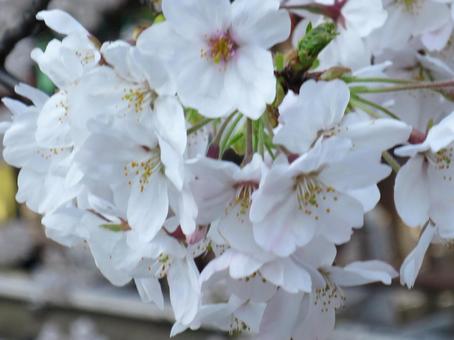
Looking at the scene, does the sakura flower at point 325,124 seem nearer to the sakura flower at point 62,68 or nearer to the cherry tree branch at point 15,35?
the sakura flower at point 62,68

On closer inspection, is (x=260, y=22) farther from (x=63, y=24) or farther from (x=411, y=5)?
(x=411, y=5)

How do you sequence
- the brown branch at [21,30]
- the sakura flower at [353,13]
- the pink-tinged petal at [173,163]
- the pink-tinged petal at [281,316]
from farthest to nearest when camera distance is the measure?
the brown branch at [21,30], the sakura flower at [353,13], the pink-tinged petal at [281,316], the pink-tinged petal at [173,163]

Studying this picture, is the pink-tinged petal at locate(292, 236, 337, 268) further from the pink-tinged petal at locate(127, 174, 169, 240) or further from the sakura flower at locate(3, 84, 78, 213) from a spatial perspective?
the sakura flower at locate(3, 84, 78, 213)

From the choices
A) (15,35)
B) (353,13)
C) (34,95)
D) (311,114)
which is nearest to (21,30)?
(15,35)

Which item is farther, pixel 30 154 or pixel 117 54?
pixel 30 154

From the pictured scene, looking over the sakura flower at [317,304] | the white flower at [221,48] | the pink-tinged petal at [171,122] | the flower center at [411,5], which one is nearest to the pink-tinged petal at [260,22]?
the white flower at [221,48]

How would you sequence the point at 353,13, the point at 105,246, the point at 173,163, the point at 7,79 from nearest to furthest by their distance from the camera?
the point at 173,163
the point at 105,246
the point at 353,13
the point at 7,79

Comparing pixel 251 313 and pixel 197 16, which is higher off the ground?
pixel 197 16

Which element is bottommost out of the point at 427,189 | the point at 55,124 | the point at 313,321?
the point at 313,321
